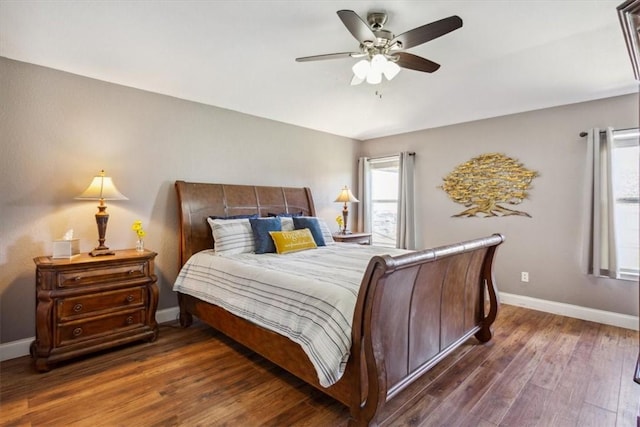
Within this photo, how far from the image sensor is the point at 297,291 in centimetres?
200

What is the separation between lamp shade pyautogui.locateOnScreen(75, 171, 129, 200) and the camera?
2694 mm

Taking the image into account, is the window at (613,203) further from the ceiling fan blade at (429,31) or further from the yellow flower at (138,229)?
the yellow flower at (138,229)

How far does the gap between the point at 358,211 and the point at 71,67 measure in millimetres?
4211

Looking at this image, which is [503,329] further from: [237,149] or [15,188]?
[15,188]

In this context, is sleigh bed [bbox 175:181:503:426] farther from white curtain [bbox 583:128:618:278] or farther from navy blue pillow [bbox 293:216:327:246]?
white curtain [bbox 583:128:618:278]

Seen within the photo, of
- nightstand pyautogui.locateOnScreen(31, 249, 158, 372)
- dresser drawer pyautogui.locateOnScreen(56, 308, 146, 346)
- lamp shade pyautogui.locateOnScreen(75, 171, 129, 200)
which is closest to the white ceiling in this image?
lamp shade pyautogui.locateOnScreen(75, 171, 129, 200)

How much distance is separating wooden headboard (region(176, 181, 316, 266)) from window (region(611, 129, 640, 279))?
3575 mm

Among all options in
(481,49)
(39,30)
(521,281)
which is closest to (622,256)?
(521,281)

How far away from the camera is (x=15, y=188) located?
102 inches

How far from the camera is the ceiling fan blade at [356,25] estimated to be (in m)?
1.83

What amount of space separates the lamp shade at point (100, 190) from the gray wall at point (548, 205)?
410 cm

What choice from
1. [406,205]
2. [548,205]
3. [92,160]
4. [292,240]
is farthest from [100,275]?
[548,205]

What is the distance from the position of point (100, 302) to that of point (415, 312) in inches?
97.4

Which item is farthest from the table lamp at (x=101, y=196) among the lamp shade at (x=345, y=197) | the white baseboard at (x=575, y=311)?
the white baseboard at (x=575, y=311)
